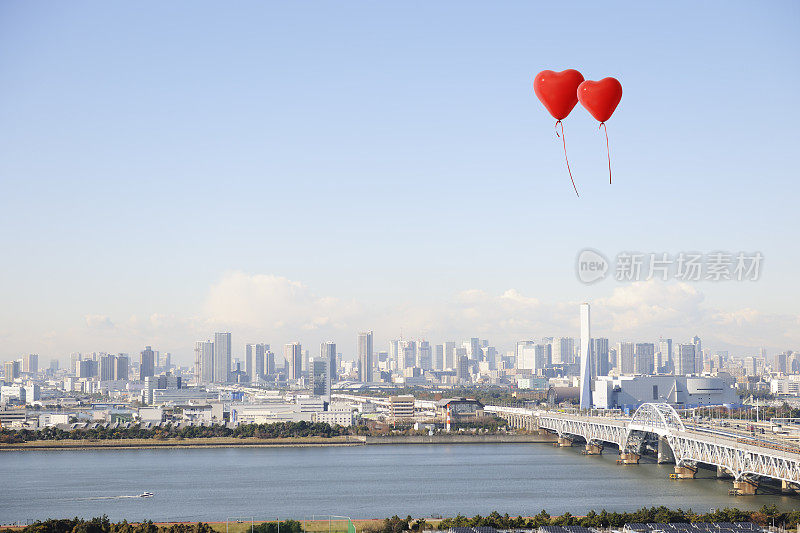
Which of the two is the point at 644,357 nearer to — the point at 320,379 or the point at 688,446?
the point at 320,379

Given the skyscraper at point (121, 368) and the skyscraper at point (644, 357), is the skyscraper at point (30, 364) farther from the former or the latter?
the skyscraper at point (644, 357)

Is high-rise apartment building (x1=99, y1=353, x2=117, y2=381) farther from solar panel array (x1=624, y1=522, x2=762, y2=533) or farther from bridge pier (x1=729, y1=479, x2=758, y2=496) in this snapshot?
solar panel array (x1=624, y1=522, x2=762, y2=533)

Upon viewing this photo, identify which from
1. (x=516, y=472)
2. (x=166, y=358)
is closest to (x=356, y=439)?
(x=516, y=472)

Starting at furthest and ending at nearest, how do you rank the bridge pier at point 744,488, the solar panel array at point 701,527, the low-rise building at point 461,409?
the low-rise building at point 461,409, the bridge pier at point 744,488, the solar panel array at point 701,527

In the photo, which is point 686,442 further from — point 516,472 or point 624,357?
point 624,357

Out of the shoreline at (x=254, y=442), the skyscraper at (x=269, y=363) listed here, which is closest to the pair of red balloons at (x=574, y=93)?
the shoreline at (x=254, y=442)

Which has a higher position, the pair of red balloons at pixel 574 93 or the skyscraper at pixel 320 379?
the pair of red balloons at pixel 574 93

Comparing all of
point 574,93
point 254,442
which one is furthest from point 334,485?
point 574,93
